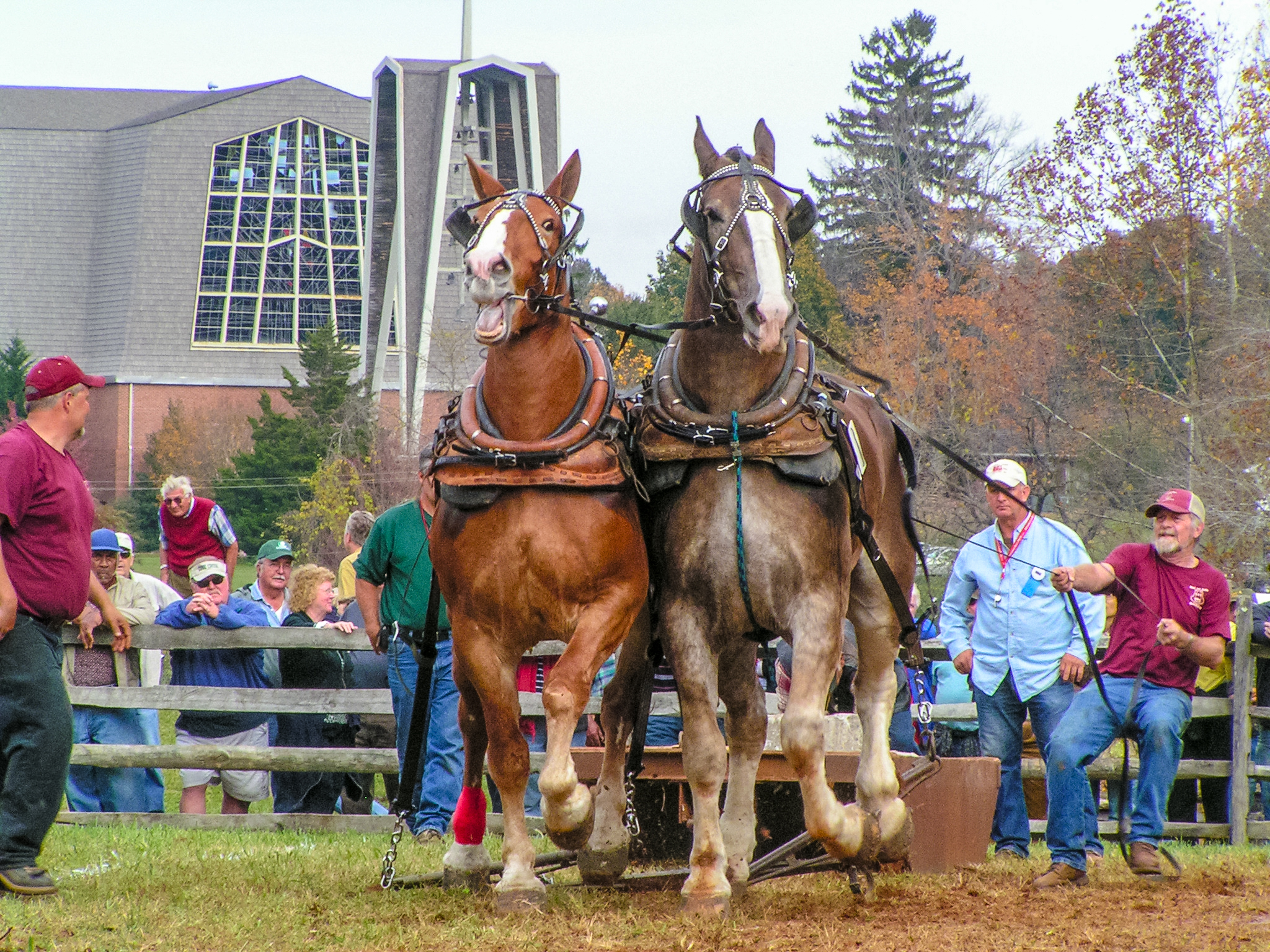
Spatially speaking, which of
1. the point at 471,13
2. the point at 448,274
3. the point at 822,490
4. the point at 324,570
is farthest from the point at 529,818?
the point at 471,13

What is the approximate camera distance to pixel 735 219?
5152 millimetres

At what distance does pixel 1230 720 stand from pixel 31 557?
7.69 metres

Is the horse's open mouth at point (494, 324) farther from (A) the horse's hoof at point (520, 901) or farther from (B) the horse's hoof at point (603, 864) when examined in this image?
(B) the horse's hoof at point (603, 864)

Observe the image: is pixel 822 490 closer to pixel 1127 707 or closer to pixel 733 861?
pixel 733 861

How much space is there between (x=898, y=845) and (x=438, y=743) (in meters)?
3.24

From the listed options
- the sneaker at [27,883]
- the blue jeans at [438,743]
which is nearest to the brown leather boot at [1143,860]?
the blue jeans at [438,743]

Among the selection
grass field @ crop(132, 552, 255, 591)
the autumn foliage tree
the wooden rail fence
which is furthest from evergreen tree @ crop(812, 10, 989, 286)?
the wooden rail fence

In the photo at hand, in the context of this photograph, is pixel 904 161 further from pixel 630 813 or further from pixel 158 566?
pixel 630 813

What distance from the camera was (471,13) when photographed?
5059 centimetres

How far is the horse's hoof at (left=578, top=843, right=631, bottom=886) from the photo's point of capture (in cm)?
582

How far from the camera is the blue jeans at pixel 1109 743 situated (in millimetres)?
6828

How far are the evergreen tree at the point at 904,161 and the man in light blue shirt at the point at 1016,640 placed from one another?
31362 mm

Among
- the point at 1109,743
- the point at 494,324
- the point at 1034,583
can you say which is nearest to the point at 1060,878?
the point at 1109,743

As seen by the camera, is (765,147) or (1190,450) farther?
(1190,450)
